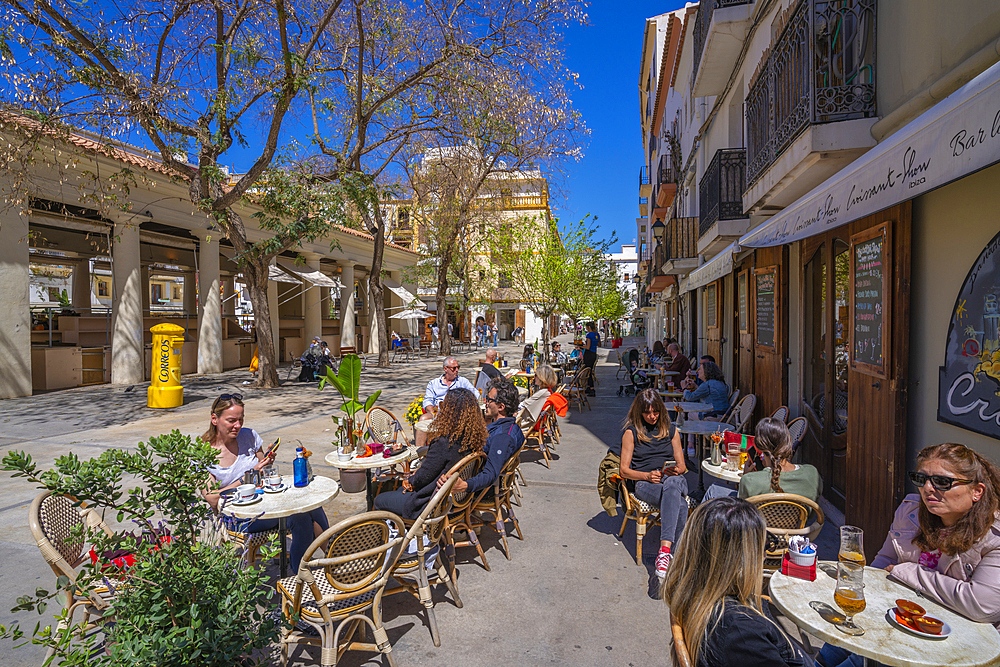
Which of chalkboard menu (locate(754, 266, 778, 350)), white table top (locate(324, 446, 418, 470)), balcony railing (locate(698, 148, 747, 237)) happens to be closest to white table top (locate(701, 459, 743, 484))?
white table top (locate(324, 446, 418, 470))

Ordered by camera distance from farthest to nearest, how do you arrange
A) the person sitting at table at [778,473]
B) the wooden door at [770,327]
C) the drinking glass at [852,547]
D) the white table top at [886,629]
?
the wooden door at [770,327] → the person sitting at table at [778,473] → the drinking glass at [852,547] → the white table top at [886,629]

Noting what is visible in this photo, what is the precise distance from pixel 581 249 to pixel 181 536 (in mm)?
19905

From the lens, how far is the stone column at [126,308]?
1359 cm

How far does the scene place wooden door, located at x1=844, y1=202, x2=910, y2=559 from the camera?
3760 millimetres

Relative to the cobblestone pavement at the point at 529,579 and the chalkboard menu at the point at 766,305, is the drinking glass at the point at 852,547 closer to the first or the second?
the cobblestone pavement at the point at 529,579

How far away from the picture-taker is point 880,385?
159 inches

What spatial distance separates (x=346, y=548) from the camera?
2646 mm

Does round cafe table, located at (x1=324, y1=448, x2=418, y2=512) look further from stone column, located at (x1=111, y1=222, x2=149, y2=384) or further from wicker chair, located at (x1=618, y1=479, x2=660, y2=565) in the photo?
stone column, located at (x1=111, y1=222, x2=149, y2=384)

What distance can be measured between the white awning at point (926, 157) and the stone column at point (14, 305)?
14692mm

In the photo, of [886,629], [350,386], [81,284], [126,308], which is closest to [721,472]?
[886,629]

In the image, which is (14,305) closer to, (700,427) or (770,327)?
(700,427)

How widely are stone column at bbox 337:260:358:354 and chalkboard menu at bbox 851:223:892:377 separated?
2165 cm

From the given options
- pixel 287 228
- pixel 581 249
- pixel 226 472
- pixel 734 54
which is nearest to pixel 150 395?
pixel 287 228

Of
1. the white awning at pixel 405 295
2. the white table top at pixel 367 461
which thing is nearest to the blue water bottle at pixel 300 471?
the white table top at pixel 367 461
